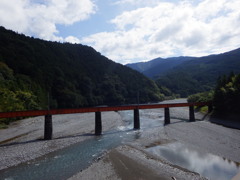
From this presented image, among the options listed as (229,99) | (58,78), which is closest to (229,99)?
(229,99)

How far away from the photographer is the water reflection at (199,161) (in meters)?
16.1

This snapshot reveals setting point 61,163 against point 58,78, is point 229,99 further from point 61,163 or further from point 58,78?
point 58,78

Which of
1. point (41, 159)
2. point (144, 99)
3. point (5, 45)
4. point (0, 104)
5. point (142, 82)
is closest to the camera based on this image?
point (41, 159)

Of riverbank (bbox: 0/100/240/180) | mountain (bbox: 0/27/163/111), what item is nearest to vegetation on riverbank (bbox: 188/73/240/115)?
riverbank (bbox: 0/100/240/180)

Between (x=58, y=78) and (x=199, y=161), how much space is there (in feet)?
303

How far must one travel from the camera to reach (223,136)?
29.2 m

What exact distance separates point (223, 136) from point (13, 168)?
30.4m

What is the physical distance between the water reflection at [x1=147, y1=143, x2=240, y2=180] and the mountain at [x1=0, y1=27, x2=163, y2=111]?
2086cm

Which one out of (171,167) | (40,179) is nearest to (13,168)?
(40,179)

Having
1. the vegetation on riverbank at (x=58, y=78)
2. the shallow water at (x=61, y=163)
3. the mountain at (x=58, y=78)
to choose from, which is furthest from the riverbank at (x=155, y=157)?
the vegetation on riverbank at (x=58, y=78)

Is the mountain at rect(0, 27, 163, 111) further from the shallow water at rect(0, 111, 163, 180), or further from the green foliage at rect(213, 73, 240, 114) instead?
the green foliage at rect(213, 73, 240, 114)

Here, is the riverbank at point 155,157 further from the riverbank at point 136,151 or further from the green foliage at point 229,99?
the green foliage at point 229,99

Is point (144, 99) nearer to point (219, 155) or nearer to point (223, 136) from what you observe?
point (223, 136)

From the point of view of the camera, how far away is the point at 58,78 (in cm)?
9912
